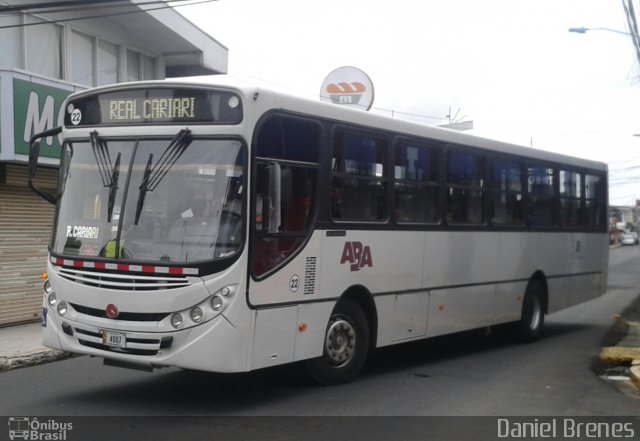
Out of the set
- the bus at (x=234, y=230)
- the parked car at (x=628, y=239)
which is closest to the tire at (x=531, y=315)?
Result: the bus at (x=234, y=230)

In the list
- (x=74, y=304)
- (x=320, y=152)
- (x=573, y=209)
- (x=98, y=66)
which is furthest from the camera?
(x=98, y=66)

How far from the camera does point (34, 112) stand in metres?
14.1

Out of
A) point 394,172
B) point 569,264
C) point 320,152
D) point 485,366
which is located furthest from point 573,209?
point 320,152

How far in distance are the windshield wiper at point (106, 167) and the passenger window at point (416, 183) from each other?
3.61m

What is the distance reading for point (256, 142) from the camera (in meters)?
7.99

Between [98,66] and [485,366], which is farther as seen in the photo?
[98,66]

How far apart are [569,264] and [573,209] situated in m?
1.03

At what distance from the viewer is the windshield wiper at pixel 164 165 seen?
794 cm

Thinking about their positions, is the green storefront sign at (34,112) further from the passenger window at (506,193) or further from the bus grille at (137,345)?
the passenger window at (506,193)

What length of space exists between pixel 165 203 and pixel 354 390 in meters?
3.10

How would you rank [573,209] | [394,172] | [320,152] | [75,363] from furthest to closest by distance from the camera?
1. [573,209]
2. [75,363]
3. [394,172]
4. [320,152]

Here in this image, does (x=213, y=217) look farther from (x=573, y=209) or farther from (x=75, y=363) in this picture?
(x=573, y=209)

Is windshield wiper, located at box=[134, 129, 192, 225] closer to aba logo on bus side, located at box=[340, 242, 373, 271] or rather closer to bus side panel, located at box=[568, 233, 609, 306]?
aba logo on bus side, located at box=[340, 242, 373, 271]

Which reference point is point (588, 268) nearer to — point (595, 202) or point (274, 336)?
point (595, 202)
